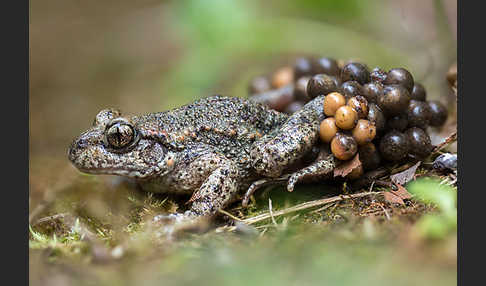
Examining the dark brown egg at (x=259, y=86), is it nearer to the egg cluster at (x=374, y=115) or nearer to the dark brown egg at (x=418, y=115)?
the egg cluster at (x=374, y=115)

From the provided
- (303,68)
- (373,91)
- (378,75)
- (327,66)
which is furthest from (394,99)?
(303,68)

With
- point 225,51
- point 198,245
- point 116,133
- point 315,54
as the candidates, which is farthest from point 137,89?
point 198,245

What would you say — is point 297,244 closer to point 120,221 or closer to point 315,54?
point 120,221

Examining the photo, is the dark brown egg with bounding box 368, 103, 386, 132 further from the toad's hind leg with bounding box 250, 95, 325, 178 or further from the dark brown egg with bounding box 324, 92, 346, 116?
the toad's hind leg with bounding box 250, 95, 325, 178

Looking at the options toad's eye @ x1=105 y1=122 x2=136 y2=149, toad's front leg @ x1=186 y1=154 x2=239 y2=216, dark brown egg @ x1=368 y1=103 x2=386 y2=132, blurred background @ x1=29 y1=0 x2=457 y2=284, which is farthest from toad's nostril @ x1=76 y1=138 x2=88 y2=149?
dark brown egg @ x1=368 y1=103 x2=386 y2=132

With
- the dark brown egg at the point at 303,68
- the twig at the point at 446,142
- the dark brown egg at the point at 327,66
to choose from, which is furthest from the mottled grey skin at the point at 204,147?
the dark brown egg at the point at 303,68

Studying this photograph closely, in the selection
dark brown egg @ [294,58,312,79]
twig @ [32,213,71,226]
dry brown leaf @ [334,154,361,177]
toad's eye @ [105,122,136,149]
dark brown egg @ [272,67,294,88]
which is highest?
dark brown egg @ [294,58,312,79]
